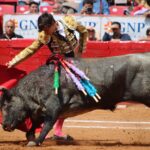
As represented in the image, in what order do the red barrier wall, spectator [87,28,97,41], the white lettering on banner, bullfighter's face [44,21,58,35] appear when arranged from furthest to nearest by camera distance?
the white lettering on banner < spectator [87,28,97,41] < the red barrier wall < bullfighter's face [44,21,58,35]

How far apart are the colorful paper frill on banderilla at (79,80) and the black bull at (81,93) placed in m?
0.06

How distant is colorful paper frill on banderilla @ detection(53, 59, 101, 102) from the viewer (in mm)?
7559

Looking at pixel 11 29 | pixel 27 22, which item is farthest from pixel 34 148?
pixel 27 22

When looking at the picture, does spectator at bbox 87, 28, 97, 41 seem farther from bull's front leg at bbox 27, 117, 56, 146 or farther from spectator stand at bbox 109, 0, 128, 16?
bull's front leg at bbox 27, 117, 56, 146

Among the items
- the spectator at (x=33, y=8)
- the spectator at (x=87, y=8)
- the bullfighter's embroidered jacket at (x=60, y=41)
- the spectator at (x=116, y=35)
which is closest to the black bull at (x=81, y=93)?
the bullfighter's embroidered jacket at (x=60, y=41)

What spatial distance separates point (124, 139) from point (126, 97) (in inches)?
32.3

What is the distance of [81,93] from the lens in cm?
763

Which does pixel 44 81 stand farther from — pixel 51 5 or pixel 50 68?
pixel 51 5

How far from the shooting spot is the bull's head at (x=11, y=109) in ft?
25.3

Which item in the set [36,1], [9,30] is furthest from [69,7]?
[9,30]

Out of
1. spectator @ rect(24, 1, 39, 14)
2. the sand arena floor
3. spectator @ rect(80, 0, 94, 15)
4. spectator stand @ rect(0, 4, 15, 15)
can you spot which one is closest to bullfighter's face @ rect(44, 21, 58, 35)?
the sand arena floor

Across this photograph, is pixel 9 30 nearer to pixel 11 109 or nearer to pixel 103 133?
pixel 103 133

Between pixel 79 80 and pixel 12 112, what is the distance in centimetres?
82

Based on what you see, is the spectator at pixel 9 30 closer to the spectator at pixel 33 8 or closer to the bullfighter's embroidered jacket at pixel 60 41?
the spectator at pixel 33 8
